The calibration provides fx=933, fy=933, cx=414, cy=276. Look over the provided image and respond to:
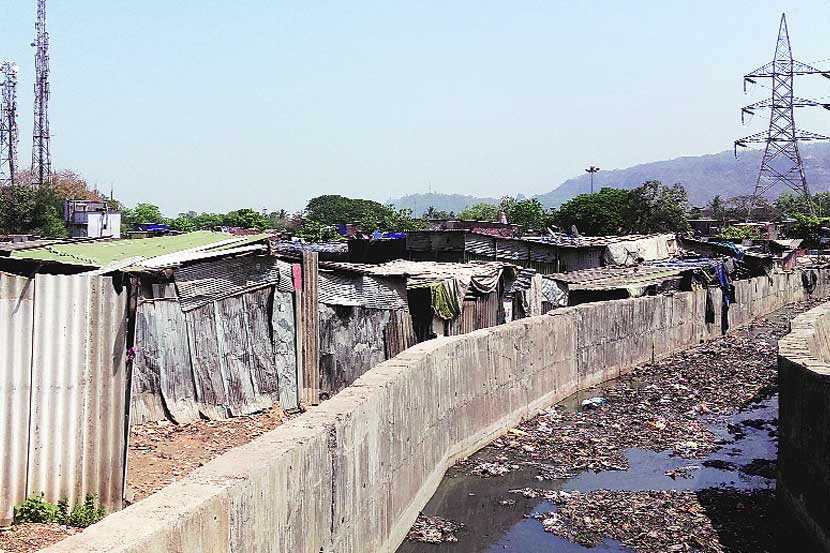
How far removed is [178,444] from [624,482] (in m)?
5.07

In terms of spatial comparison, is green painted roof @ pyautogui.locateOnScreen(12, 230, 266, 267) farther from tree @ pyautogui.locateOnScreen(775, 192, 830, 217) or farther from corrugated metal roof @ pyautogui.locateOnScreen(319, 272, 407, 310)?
tree @ pyautogui.locateOnScreen(775, 192, 830, 217)

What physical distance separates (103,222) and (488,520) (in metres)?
26.1

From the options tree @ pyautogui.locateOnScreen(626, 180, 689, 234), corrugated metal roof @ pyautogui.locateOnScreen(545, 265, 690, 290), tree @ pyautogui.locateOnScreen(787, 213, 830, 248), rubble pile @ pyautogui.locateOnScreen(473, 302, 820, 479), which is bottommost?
rubble pile @ pyautogui.locateOnScreen(473, 302, 820, 479)

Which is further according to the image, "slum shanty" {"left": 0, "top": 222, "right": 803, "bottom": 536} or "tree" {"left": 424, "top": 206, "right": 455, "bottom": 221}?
"tree" {"left": 424, "top": 206, "right": 455, "bottom": 221}

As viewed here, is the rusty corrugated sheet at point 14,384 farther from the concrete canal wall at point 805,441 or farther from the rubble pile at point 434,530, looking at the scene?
the concrete canal wall at point 805,441

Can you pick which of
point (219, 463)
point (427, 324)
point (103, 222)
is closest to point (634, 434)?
point (427, 324)

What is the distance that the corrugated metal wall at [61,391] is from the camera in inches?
262

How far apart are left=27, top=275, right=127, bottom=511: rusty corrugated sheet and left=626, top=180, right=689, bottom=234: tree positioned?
45.6m

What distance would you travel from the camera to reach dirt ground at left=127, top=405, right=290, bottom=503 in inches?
337

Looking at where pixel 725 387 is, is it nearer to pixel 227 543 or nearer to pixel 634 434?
pixel 634 434

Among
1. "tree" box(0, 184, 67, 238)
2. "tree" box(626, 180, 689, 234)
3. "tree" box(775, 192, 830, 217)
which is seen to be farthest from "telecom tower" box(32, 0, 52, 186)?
"tree" box(775, 192, 830, 217)

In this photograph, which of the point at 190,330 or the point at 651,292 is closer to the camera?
the point at 190,330

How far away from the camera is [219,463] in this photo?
5.08 metres

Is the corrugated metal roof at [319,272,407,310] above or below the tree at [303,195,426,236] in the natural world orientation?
below
